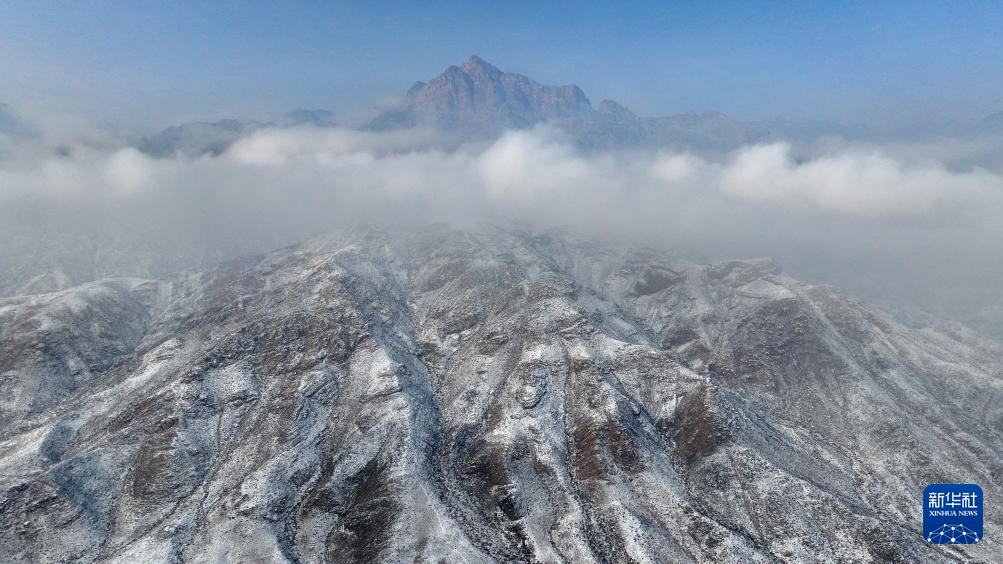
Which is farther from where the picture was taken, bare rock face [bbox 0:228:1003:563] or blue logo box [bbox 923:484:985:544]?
blue logo box [bbox 923:484:985:544]

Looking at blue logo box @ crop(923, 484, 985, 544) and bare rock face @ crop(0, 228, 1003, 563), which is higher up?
A: bare rock face @ crop(0, 228, 1003, 563)

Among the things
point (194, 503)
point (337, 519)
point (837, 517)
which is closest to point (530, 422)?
point (337, 519)

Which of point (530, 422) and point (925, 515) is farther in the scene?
point (530, 422)

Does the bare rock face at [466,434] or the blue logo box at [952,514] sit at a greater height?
the bare rock face at [466,434]

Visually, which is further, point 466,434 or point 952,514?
point 466,434

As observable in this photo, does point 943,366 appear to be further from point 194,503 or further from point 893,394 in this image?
point 194,503
